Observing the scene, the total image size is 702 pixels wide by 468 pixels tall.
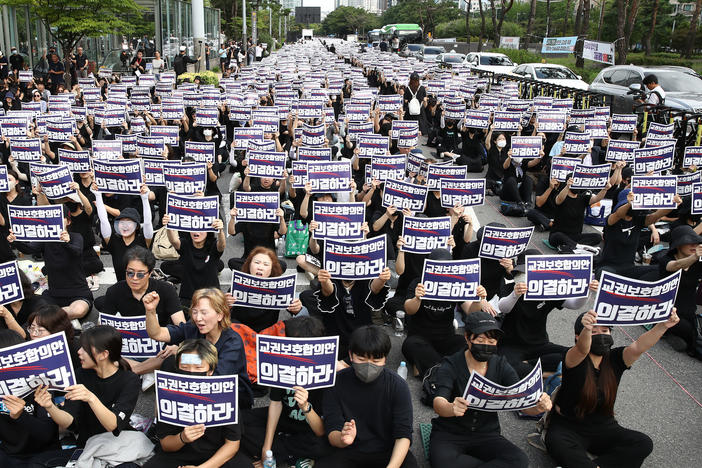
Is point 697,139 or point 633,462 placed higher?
point 697,139

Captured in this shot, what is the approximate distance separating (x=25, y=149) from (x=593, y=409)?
10.4m

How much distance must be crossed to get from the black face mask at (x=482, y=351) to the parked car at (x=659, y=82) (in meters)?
14.2

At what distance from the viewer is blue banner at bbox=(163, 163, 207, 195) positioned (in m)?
9.62

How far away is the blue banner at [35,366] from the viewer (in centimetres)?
443

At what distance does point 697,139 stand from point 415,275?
10.2 meters

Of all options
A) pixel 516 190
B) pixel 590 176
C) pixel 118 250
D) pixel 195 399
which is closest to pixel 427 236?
pixel 118 250

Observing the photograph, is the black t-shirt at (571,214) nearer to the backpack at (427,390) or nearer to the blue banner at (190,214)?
the backpack at (427,390)

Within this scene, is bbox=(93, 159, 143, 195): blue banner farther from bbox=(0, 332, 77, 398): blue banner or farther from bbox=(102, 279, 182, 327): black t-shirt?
bbox=(0, 332, 77, 398): blue banner

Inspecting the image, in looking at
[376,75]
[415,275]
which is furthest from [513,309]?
[376,75]

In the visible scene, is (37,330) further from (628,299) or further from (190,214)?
(628,299)

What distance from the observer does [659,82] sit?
1897 cm

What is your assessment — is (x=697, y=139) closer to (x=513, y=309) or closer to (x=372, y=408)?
(x=513, y=309)

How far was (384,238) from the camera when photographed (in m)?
6.48

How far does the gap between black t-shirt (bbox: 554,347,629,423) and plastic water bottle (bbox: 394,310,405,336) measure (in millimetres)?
2668
